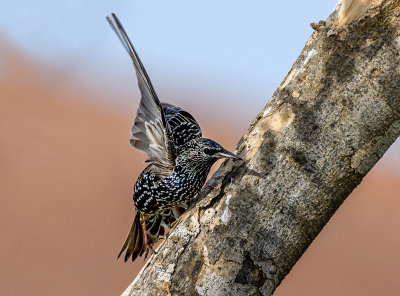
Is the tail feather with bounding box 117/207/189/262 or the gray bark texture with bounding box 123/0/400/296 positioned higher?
the gray bark texture with bounding box 123/0/400/296

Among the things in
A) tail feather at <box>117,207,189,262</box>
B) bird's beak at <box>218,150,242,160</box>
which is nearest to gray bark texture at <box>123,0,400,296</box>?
bird's beak at <box>218,150,242,160</box>

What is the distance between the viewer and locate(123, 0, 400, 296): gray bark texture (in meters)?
2.59

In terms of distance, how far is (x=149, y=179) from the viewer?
12.0 feet

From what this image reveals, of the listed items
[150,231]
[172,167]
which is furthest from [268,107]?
[150,231]

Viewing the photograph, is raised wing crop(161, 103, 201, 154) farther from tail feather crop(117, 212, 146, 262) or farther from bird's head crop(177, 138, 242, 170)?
tail feather crop(117, 212, 146, 262)

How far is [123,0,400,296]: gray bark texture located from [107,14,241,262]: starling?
0.41 meters

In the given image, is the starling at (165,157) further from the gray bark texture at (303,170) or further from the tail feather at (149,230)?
the gray bark texture at (303,170)

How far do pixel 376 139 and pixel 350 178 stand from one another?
0.17 meters

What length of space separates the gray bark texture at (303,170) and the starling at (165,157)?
0.41 m

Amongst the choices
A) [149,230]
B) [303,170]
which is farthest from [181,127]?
[303,170]

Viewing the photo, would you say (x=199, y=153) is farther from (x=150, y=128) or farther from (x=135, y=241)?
(x=135, y=241)

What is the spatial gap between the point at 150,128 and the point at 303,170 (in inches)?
39.9

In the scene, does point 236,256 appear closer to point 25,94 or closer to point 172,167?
point 172,167

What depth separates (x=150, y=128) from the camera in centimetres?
339
